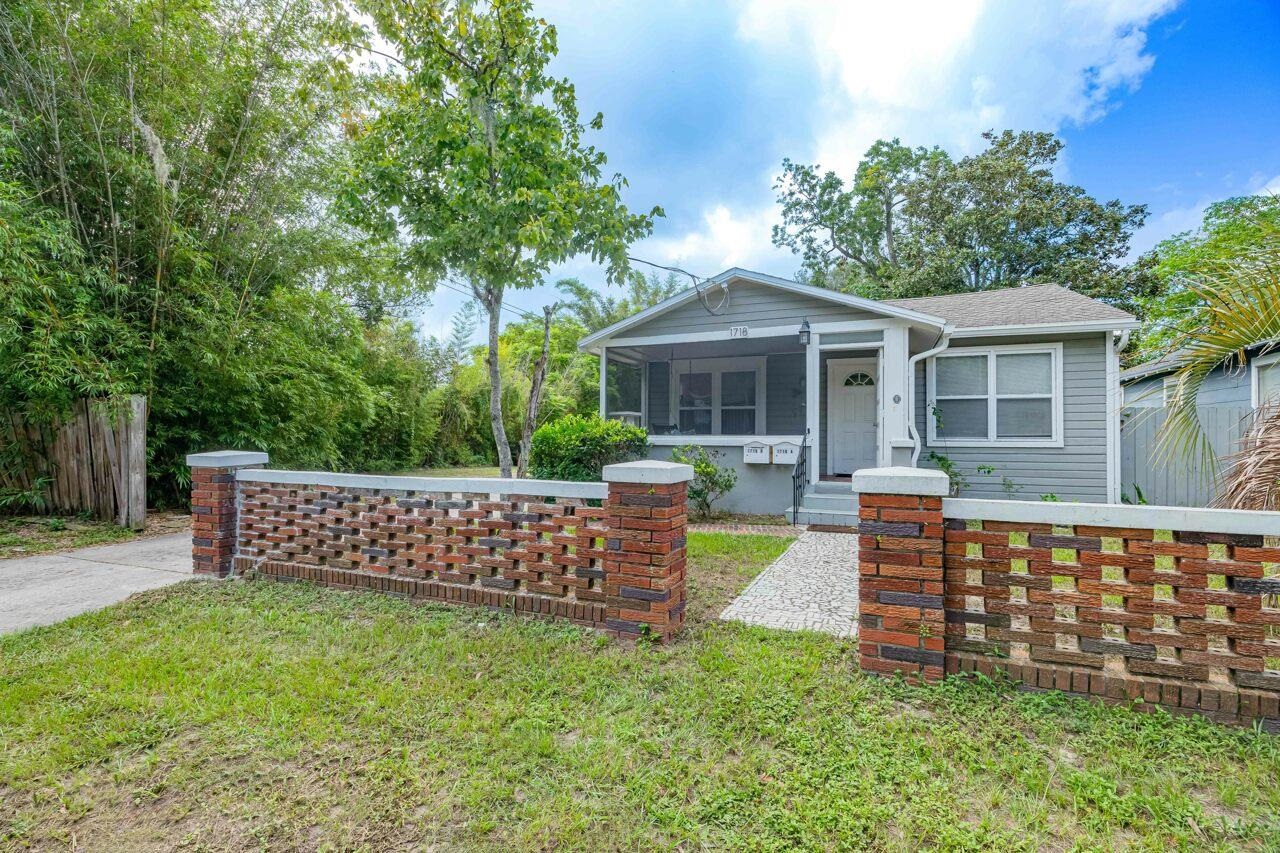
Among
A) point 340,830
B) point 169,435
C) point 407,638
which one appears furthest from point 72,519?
point 340,830

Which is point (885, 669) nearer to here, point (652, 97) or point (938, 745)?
point (938, 745)

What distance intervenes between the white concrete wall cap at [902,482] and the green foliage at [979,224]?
1745 centimetres

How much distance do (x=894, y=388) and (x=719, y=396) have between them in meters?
3.47

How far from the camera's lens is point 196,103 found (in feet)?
22.6

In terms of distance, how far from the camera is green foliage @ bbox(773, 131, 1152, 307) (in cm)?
1666

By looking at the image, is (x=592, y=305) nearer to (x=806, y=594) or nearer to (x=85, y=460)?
(x=85, y=460)

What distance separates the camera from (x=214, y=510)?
15.0ft

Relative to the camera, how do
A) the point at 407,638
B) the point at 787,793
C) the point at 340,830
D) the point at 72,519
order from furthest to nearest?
the point at 72,519 → the point at 407,638 → the point at 787,793 → the point at 340,830

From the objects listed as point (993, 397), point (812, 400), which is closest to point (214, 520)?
point (812, 400)

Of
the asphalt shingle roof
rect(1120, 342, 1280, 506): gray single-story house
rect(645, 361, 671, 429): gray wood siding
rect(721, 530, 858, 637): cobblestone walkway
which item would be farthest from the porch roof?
rect(721, 530, 858, 637): cobblestone walkway

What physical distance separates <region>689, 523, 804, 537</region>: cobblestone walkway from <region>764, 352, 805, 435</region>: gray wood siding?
2.88 m

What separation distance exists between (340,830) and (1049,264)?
856 inches

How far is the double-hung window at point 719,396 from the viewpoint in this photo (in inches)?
388

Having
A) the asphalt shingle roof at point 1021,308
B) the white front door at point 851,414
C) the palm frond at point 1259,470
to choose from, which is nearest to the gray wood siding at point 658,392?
the white front door at point 851,414
